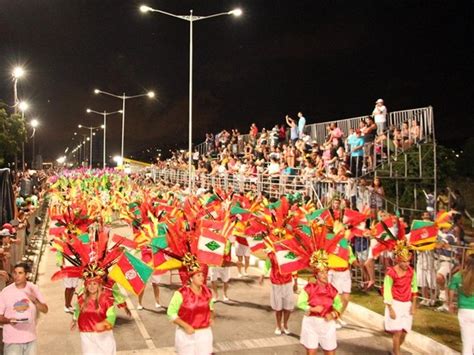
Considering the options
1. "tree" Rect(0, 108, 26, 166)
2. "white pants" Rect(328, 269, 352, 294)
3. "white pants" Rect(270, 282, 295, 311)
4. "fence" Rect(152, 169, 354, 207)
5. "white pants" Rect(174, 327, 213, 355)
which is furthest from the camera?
"tree" Rect(0, 108, 26, 166)

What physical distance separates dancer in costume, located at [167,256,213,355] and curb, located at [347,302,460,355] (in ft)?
12.4

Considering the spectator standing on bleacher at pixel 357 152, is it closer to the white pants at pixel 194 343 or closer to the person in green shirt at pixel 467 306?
the person in green shirt at pixel 467 306

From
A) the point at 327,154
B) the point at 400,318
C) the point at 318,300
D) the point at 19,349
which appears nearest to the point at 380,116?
the point at 327,154

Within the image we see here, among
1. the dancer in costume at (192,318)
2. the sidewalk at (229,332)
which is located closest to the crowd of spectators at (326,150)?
the sidewalk at (229,332)

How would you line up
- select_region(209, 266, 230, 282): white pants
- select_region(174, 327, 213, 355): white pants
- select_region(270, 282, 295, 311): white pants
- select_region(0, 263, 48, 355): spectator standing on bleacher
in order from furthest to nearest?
select_region(209, 266, 230, 282): white pants → select_region(270, 282, 295, 311): white pants → select_region(0, 263, 48, 355): spectator standing on bleacher → select_region(174, 327, 213, 355): white pants

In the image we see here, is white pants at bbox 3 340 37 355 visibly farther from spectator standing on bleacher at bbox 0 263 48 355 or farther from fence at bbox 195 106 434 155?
fence at bbox 195 106 434 155

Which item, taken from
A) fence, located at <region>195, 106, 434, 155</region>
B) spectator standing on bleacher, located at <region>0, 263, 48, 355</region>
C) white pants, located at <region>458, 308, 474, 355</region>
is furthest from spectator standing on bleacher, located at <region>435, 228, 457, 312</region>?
fence, located at <region>195, 106, 434, 155</region>

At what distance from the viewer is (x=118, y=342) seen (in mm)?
8766

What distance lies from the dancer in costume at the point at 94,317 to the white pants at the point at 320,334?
2.38m

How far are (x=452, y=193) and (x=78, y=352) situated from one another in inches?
340

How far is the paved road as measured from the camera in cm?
841

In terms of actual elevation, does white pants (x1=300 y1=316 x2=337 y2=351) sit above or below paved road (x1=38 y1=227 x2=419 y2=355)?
above

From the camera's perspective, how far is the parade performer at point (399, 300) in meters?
7.62

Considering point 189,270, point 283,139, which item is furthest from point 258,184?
point 189,270
